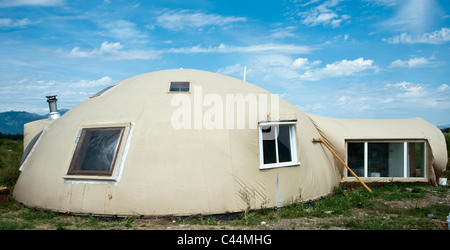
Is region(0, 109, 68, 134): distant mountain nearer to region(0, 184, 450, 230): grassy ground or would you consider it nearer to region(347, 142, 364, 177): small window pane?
region(0, 184, 450, 230): grassy ground

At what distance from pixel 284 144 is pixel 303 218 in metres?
1.85

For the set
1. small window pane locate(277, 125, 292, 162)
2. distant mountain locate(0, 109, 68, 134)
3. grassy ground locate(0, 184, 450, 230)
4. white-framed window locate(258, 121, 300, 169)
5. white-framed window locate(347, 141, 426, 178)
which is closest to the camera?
grassy ground locate(0, 184, 450, 230)

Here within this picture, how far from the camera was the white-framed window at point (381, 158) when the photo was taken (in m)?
11.2

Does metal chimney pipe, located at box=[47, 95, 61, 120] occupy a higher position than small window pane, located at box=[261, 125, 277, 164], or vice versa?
metal chimney pipe, located at box=[47, 95, 61, 120]

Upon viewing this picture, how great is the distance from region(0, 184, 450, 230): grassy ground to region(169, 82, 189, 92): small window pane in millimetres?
3268

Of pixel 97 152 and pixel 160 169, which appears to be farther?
pixel 97 152

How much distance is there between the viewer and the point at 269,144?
838 cm

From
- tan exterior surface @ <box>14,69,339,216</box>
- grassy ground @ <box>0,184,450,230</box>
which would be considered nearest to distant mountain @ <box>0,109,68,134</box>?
tan exterior surface @ <box>14,69,339,216</box>

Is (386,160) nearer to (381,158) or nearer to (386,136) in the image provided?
(381,158)

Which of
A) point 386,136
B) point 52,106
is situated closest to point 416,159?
point 386,136

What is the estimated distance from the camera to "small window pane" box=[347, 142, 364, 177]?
11273 millimetres

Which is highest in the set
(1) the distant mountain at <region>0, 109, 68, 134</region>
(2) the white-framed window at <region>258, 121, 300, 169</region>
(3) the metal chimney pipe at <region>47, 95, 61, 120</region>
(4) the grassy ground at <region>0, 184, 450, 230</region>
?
(1) the distant mountain at <region>0, 109, 68, 134</region>

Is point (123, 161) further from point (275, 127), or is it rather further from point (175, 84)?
point (275, 127)

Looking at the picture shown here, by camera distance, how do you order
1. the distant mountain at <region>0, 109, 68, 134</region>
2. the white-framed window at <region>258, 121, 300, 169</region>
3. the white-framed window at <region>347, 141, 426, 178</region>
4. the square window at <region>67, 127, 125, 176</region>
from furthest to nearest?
the distant mountain at <region>0, 109, 68, 134</region>, the white-framed window at <region>347, 141, 426, 178</region>, the white-framed window at <region>258, 121, 300, 169</region>, the square window at <region>67, 127, 125, 176</region>
